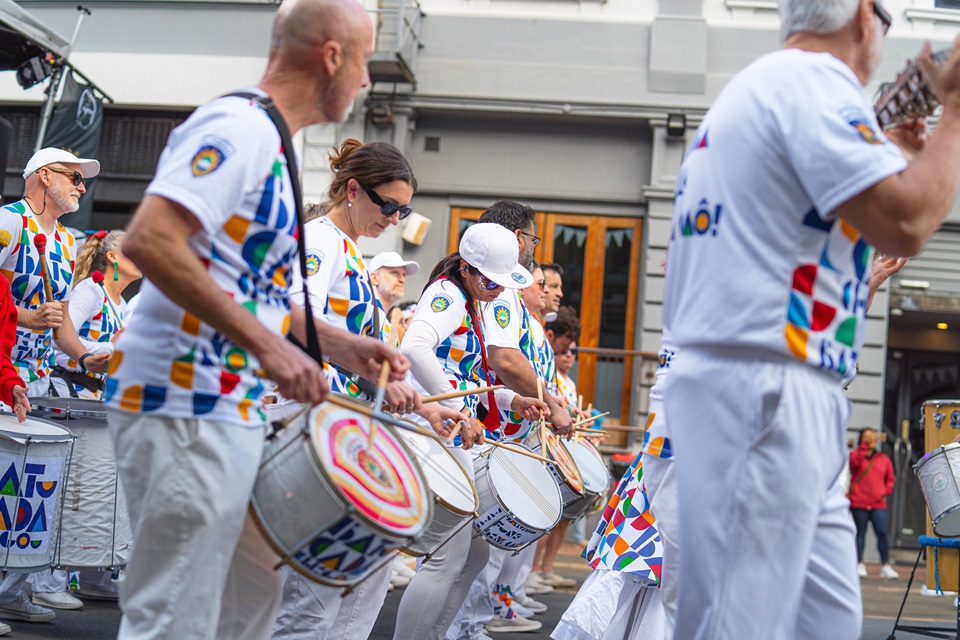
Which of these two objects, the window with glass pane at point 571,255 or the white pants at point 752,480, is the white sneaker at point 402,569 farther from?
the white pants at point 752,480

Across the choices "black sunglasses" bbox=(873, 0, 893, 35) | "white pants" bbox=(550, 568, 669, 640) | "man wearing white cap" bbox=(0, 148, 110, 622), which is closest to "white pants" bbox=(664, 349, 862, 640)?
"black sunglasses" bbox=(873, 0, 893, 35)

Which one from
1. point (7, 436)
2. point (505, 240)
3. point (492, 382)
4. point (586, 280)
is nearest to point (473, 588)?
point (492, 382)

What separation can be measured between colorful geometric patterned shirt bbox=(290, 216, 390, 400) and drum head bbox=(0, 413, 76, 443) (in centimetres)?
191

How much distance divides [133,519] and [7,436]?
299cm

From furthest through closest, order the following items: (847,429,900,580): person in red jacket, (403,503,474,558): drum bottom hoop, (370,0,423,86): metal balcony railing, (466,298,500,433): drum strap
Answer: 1. (370,0,423,86): metal balcony railing
2. (847,429,900,580): person in red jacket
3. (466,298,500,433): drum strap
4. (403,503,474,558): drum bottom hoop

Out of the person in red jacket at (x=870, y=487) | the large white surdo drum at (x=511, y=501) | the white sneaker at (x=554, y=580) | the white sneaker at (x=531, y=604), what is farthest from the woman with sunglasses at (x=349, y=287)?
the person in red jacket at (x=870, y=487)

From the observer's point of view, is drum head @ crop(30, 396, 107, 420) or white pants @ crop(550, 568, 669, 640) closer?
white pants @ crop(550, 568, 669, 640)

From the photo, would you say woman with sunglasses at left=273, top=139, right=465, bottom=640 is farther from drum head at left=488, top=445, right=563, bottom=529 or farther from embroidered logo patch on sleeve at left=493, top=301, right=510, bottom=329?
embroidered logo patch on sleeve at left=493, top=301, right=510, bottom=329

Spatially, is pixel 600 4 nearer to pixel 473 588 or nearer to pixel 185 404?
pixel 473 588

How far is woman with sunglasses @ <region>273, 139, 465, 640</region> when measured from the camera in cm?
377

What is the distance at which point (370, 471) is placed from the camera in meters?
2.44

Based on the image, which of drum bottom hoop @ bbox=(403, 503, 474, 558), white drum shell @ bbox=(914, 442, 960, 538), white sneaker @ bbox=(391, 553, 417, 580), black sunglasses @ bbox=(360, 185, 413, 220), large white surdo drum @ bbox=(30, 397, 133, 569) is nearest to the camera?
drum bottom hoop @ bbox=(403, 503, 474, 558)

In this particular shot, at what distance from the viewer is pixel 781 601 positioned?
2254 mm

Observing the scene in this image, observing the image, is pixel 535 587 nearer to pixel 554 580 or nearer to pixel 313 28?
pixel 554 580
